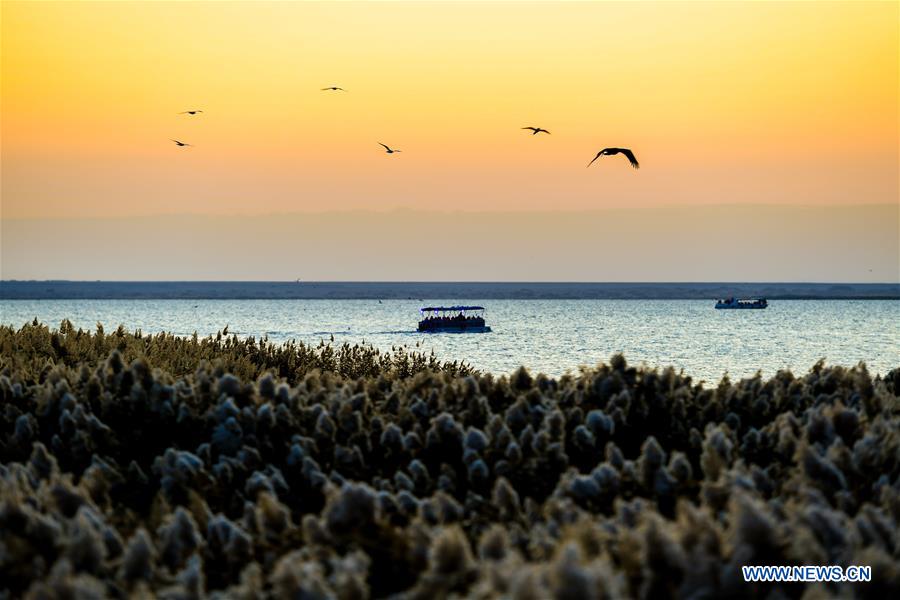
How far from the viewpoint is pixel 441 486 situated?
6.93 m

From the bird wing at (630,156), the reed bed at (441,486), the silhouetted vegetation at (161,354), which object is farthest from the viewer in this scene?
the bird wing at (630,156)

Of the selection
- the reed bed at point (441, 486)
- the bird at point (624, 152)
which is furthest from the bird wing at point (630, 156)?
the reed bed at point (441, 486)

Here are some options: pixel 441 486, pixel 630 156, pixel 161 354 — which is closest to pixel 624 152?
pixel 630 156

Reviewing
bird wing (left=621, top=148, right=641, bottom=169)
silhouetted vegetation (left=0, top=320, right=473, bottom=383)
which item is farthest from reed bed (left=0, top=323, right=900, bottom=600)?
bird wing (left=621, top=148, right=641, bottom=169)

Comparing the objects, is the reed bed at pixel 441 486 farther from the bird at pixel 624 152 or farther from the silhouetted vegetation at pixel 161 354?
the bird at pixel 624 152

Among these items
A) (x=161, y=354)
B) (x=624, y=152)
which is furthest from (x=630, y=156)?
(x=161, y=354)

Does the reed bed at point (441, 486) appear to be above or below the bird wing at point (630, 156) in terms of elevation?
below

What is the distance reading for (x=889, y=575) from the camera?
461 cm

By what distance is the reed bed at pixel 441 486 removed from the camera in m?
4.72

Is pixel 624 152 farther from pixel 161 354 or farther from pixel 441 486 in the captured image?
pixel 441 486

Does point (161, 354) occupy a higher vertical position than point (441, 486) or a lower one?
higher

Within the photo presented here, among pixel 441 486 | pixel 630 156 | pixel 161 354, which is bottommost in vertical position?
pixel 441 486

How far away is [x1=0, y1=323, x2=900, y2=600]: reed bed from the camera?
4723 millimetres

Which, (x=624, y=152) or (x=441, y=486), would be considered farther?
(x=624, y=152)
